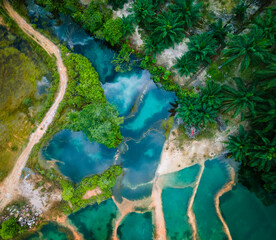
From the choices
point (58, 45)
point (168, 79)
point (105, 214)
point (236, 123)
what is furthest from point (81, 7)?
point (105, 214)

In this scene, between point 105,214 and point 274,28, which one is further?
point 105,214

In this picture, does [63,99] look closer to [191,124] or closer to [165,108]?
[165,108]

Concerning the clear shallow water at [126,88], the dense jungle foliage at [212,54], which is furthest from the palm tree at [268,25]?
the clear shallow water at [126,88]

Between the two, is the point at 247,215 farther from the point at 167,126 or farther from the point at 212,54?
the point at 212,54

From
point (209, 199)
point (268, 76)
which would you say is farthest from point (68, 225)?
point (268, 76)

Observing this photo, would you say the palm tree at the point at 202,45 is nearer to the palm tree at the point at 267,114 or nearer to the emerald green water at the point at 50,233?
the palm tree at the point at 267,114

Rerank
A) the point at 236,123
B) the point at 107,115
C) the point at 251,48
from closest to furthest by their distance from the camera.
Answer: the point at 251,48
the point at 107,115
the point at 236,123
